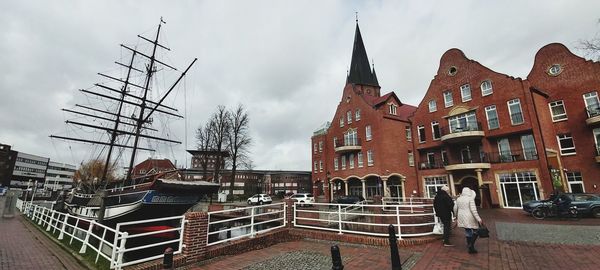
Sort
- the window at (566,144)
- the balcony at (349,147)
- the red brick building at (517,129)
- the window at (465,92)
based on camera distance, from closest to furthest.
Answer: the red brick building at (517,129), the window at (566,144), the window at (465,92), the balcony at (349,147)

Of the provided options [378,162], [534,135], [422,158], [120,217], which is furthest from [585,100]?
[120,217]

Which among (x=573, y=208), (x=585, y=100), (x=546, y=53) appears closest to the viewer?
(x=573, y=208)

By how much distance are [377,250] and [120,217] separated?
18002mm

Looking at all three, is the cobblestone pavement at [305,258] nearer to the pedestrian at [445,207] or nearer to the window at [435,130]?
the pedestrian at [445,207]

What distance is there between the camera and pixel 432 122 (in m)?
27.8

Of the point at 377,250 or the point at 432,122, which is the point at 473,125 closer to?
the point at 432,122

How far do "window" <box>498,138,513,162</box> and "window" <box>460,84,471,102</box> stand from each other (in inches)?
191

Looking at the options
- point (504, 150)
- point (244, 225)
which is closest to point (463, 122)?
point (504, 150)

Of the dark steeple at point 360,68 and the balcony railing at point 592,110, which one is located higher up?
the dark steeple at point 360,68

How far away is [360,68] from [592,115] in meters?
28.6

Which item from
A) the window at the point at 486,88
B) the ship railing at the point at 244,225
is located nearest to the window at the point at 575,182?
the window at the point at 486,88

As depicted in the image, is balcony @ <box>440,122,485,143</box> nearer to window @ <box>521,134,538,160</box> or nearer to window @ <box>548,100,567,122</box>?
window @ <box>521,134,538,160</box>

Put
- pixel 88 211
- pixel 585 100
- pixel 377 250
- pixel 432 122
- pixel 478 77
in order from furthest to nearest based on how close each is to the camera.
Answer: pixel 432 122
pixel 478 77
pixel 88 211
pixel 585 100
pixel 377 250

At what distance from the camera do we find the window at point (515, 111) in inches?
848
